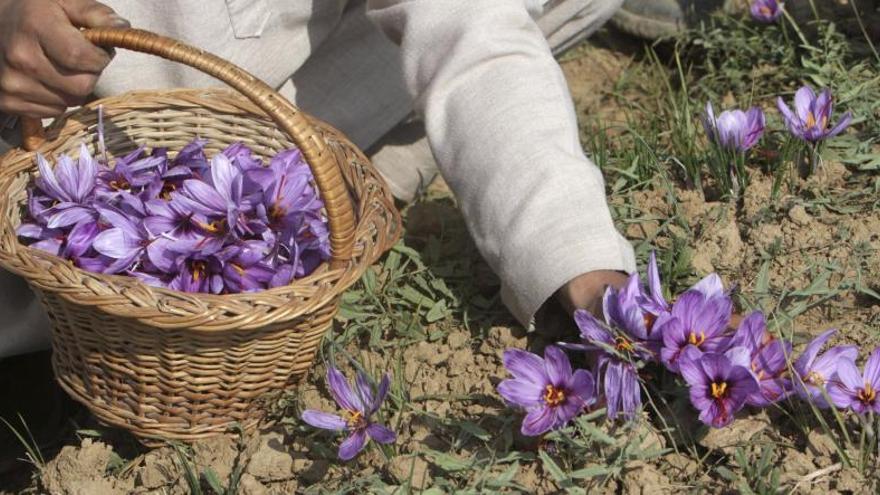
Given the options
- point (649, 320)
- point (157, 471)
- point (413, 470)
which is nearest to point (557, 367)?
point (649, 320)

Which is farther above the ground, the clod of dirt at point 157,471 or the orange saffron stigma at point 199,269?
the orange saffron stigma at point 199,269

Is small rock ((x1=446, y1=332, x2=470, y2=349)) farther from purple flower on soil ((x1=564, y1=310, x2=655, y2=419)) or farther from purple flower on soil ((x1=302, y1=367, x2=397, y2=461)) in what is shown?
purple flower on soil ((x1=564, y1=310, x2=655, y2=419))

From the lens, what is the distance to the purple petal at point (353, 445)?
1705 mm

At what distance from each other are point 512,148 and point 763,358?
→ 1.64 feet

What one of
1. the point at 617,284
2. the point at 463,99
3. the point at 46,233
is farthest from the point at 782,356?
the point at 46,233

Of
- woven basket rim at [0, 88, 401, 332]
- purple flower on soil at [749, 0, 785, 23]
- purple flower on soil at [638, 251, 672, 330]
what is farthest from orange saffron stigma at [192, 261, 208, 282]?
purple flower on soil at [749, 0, 785, 23]

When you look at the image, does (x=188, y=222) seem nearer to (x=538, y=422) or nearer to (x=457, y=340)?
(x=457, y=340)

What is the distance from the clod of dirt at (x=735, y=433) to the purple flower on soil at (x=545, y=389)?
19 cm

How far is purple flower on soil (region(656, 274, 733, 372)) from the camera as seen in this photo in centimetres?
162

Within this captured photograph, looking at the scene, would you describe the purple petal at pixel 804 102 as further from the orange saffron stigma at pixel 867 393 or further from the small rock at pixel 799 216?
the orange saffron stigma at pixel 867 393

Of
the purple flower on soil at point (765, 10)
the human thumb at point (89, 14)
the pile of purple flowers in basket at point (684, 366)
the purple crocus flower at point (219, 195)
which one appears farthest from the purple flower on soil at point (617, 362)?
the purple flower on soil at point (765, 10)

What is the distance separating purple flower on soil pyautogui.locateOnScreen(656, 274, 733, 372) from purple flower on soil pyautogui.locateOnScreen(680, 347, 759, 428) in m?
0.03

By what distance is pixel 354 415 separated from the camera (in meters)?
1.76

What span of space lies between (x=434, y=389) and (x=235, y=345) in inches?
13.6
